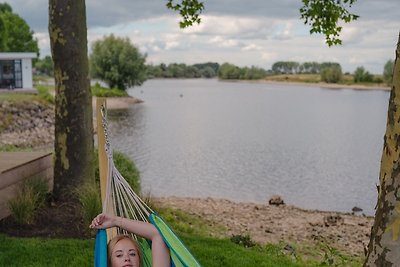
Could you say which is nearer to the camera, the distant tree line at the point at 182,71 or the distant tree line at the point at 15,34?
the distant tree line at the point at 15,34

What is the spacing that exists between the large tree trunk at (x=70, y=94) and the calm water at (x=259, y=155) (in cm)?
419

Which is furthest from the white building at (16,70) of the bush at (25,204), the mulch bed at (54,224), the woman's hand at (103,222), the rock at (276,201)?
the woman's hand at (103,222)

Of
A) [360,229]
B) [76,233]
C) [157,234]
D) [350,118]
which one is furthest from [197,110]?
[157,234]

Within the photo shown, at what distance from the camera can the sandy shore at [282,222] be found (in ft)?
23.7

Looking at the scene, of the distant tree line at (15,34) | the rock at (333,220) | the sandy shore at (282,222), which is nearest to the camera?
the sandy shore at (282,222)

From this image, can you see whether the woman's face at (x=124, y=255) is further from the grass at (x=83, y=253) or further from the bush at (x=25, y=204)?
the bush at (x=25, y=204)

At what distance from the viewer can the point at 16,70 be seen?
29.2m

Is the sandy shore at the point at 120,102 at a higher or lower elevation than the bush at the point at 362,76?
lower

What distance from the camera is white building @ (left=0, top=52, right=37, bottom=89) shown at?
29.0 metres

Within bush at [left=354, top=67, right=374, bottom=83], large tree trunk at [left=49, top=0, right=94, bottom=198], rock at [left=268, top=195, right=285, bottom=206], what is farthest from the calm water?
bush at [left=354, top=67, right=374, bottom=83]

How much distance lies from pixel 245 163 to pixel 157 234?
42.9 ft

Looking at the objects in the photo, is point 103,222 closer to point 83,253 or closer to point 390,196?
point 390,196

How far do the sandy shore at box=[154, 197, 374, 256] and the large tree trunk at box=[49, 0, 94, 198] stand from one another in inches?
85.4

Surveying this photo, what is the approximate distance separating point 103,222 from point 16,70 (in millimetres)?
27988
